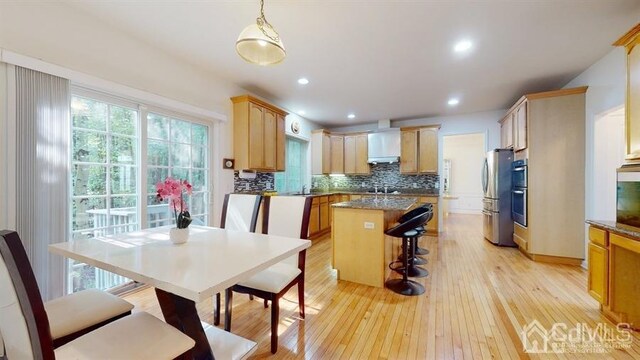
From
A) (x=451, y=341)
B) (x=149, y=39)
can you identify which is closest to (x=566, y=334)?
(x=451, y=341)

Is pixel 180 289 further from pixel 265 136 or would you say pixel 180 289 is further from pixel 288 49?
pixel 265 136

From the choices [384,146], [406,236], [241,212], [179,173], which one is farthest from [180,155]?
[384,146]

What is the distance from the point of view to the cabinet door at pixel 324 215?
17.0 ft

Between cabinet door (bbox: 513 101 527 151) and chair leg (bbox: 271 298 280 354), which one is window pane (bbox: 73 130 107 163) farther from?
cabinet door (bbox: 513 101 527 151)

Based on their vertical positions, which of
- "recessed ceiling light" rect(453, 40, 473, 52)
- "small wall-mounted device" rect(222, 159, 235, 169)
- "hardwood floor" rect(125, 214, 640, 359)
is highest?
"recessed ceiling light" rect(453, 40, 473, 52)

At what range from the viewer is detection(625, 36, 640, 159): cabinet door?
1.97 meters

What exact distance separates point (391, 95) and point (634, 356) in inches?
146

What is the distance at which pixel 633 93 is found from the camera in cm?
202

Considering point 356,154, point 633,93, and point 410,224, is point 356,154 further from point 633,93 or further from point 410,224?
point 633,93

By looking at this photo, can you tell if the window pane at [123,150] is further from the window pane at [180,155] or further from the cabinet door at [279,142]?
the cabinet door at [279,142]

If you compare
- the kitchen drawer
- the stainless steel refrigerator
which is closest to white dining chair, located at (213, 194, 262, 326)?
the kitchen drawer

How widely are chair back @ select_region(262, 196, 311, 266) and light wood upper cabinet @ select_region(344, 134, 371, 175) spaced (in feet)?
13.5

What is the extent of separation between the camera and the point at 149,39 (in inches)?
96.7

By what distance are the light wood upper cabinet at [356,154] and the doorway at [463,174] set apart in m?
3.80
